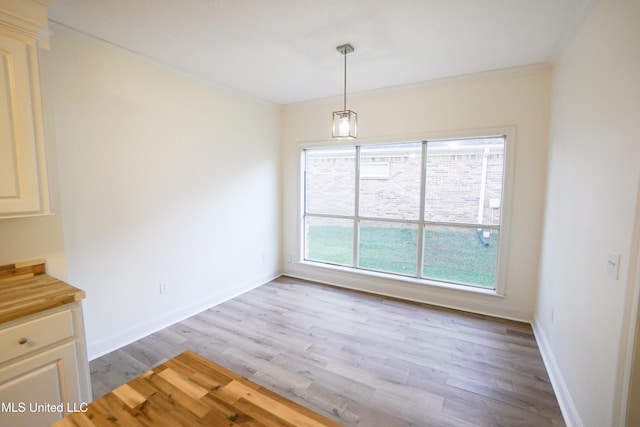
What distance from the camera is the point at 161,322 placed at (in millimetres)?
3049

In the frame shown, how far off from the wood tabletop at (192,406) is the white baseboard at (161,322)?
2140 millimetres

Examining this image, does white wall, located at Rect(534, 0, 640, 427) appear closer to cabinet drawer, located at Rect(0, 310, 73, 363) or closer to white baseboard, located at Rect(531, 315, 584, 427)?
white baseboard, located at Rect(531, 315, 584, 427)

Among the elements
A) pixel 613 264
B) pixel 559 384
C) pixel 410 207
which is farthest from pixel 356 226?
pixel 613 264

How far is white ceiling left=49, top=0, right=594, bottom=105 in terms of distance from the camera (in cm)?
200

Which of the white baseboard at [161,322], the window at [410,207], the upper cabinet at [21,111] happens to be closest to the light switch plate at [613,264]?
the window at [410,207]

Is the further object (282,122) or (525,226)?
(282,122)

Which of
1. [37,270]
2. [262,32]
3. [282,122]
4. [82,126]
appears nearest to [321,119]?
[282,122]

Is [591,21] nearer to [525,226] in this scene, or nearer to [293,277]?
Answer: [525,226]

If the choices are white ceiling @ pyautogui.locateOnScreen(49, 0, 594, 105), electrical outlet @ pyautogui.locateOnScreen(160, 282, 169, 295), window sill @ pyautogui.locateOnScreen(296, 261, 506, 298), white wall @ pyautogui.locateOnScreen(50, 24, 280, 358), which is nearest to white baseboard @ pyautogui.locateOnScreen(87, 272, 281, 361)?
white wall @ pyautogui.locateOnScreen(50, 24, 280, 358)

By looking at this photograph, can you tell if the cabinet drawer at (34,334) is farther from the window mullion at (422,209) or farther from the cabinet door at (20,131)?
the window mullion at (422,209)

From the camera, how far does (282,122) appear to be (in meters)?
4.58

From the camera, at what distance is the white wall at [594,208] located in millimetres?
1382

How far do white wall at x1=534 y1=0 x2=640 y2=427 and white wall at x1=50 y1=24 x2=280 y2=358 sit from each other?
3.40m

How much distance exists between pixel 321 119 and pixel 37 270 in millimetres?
3452
